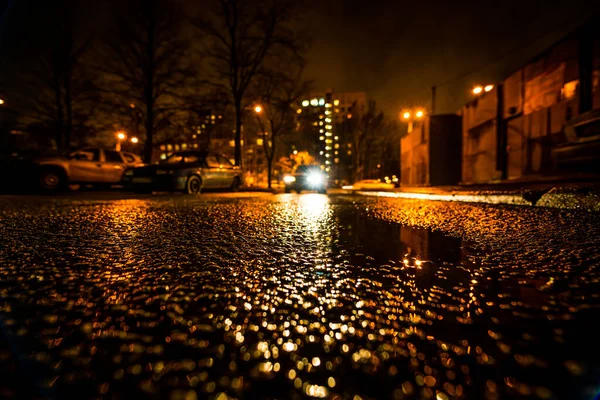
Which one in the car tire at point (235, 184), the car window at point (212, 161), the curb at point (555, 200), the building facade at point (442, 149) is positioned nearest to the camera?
the curb at point (555, 200)

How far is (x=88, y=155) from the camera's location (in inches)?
474

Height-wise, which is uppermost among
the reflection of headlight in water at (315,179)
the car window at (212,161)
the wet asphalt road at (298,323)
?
the car window at (212,161)

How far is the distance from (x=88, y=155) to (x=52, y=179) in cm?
158

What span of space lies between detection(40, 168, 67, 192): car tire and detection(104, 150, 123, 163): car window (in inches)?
70.6

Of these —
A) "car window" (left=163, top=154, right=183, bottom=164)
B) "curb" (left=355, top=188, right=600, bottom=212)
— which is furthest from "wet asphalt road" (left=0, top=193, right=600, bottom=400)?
"car window" (left=163, top=154, right=183, bottom=164)

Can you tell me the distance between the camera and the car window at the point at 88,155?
1168 cm

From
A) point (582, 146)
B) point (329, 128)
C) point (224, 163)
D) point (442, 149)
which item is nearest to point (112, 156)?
point (224, 163)

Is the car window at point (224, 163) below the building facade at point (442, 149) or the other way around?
below

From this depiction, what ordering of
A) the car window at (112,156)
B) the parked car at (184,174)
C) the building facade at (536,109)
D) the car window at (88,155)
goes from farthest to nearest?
the car window at (112,156)
the car window at (88,155)
the parked car at (184,174)
the building facade at (536,109)

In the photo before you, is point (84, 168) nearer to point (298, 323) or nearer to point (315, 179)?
point (315, 179)

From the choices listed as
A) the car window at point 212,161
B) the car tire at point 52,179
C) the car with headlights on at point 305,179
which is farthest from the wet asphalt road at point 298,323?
the car with headlights on at point 305,179

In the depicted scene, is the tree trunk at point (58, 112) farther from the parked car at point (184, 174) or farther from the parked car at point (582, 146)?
the parked car at point (582, 146)

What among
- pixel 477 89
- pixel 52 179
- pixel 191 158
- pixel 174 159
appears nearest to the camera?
pixel 52 179

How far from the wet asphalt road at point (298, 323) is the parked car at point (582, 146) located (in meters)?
5.15
